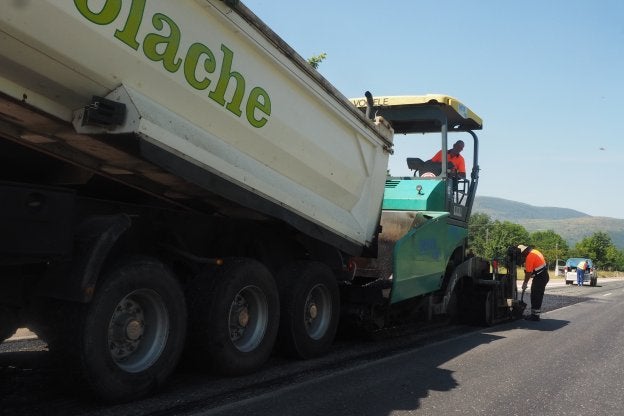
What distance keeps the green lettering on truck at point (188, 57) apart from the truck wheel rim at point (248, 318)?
1.42 m

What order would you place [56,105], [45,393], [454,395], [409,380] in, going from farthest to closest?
[409,380] → [454,395] → [45,393] → [56,105]

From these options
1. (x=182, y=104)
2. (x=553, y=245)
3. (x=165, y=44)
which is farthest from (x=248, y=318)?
(x=553, y=245)

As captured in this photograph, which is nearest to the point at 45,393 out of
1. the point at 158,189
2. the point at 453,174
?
the point at 158,189

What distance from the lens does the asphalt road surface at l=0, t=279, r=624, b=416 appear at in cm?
366

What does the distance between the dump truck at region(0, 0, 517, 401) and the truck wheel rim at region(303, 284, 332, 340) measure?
0.02 m

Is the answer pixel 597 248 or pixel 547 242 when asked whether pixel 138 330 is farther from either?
pixel 547 242

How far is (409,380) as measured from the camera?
4809mm

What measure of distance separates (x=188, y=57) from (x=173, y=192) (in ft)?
3.35

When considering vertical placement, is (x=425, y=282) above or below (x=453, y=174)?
below

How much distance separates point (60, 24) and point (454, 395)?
3833 millimetres

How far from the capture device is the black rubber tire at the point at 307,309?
5.05 m

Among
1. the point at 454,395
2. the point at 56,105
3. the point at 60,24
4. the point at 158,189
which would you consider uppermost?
the point at 60,24

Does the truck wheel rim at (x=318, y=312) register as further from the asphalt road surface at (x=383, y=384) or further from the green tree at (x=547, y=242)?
the green tree at (x=547, y=242)

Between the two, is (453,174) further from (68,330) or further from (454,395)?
(68,330)
